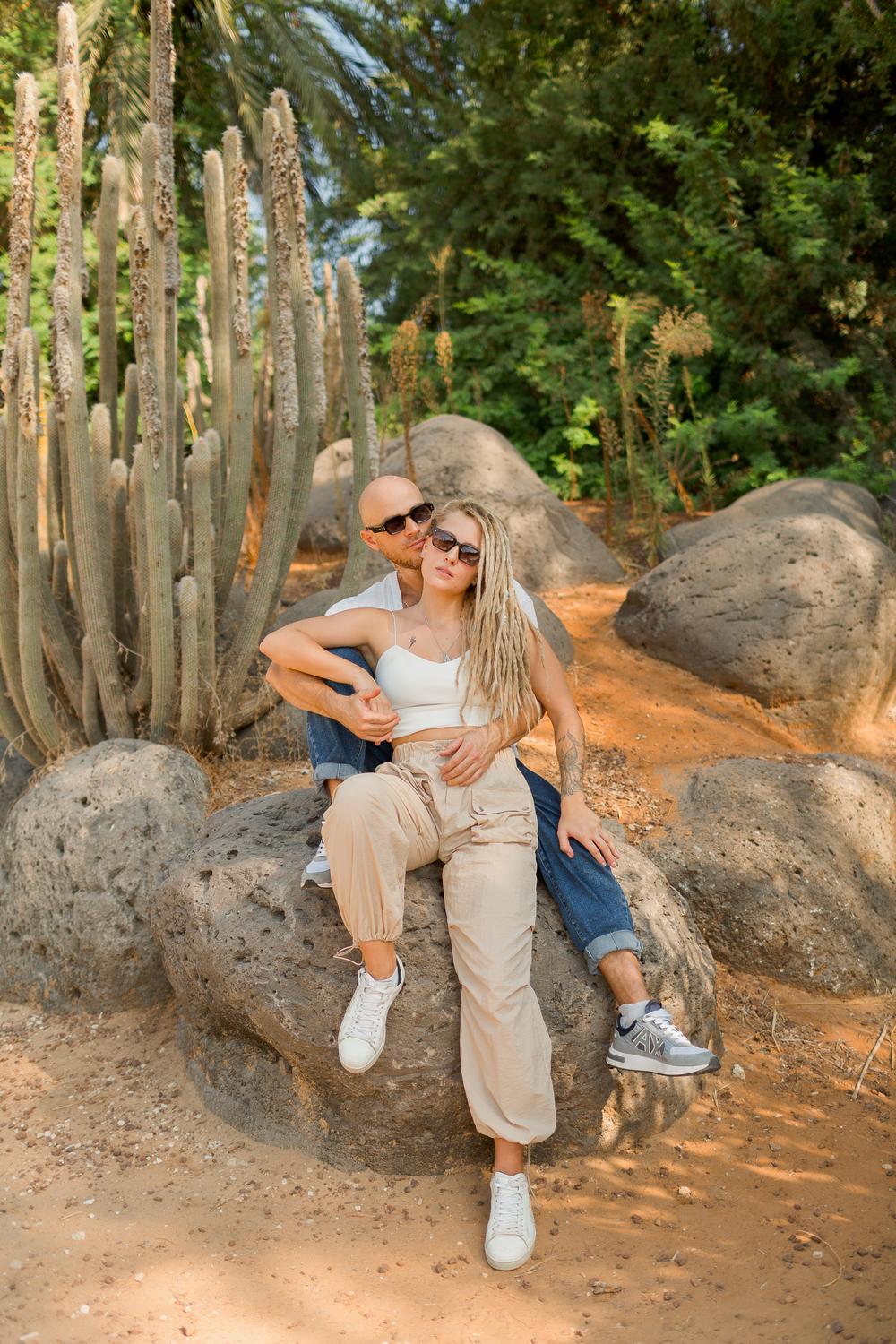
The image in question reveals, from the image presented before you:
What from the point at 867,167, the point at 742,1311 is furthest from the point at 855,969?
the point at 867,167

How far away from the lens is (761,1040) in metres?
3.65

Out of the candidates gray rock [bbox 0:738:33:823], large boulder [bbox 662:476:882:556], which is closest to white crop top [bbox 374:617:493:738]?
gray rock [bbox 0:738:33:823]

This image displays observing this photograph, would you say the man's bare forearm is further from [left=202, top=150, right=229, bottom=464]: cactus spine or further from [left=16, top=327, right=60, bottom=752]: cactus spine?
[left=202, top=150, right=229, bottom=464]: cactus spine

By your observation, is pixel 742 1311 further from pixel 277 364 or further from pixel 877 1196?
pixel 277 364

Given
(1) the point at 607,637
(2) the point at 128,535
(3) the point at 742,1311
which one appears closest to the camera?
(3) the point at 742,1311

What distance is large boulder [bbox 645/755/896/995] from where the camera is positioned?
3.97 meters

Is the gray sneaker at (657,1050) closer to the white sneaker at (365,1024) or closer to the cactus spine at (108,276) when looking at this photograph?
the white sneaker at (365,1024)

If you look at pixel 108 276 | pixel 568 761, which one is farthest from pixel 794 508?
pixel 568 761

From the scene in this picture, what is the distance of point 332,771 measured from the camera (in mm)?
3156

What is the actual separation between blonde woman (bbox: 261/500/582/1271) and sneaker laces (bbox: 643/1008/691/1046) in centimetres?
30

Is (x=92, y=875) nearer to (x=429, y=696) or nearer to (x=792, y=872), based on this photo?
(x=429, y=696)

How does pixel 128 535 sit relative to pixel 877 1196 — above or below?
above

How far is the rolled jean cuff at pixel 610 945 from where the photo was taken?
295cm

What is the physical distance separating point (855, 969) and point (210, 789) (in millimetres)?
2459
